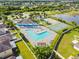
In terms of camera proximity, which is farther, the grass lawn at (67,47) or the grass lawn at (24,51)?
the grass lawn at (67,47)

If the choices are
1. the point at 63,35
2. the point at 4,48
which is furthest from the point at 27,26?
the point at 4,48

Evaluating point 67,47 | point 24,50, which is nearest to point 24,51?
point 24,50

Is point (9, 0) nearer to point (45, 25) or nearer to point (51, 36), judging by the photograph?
point (45, 25)

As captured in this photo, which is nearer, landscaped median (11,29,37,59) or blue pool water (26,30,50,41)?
landscaped median (11,29,37,59)

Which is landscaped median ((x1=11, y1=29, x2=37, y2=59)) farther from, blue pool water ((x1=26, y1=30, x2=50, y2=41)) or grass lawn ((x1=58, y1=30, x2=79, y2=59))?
grass lawn ((x1=58, y1=30, x2=79, y2=59))

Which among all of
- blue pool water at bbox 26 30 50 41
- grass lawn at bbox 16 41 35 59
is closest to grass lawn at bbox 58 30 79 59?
blue pool water at bbox 26 30 50 41

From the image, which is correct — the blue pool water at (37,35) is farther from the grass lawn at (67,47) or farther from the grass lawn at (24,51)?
the grass lawn at (67,47)

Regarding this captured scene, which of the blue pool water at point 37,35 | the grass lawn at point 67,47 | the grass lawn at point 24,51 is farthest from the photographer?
the blue pool water at point 37,35

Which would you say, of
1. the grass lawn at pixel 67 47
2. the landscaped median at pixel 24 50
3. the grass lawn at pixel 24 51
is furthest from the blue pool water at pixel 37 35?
the grass lawn at pixel 67 47
